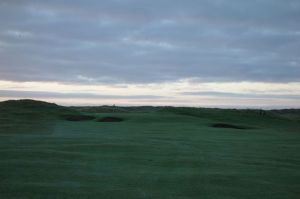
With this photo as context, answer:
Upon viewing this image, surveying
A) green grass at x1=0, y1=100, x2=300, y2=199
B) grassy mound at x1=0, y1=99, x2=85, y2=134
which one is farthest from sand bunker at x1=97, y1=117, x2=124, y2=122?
green grass at x1=0, y1=100, x2=300, y2=199

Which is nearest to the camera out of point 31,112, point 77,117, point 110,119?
point 110,119

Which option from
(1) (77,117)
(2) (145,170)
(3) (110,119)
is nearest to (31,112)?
(1) (77,117)

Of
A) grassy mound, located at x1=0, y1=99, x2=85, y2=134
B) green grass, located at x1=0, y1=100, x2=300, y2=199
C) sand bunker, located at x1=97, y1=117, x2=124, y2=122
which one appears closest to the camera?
green grass, located at x1=0, y1=100, x2=300, y2=199

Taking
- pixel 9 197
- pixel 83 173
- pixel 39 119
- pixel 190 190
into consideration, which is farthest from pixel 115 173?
pixel 39 119

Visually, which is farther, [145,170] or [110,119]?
[110,119]

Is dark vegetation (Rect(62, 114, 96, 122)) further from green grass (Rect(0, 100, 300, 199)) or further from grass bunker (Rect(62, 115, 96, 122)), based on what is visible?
green grass (Rect(0, 100, 300, 199))

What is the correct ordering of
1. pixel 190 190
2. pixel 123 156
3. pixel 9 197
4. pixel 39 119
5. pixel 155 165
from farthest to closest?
pixel 39 119 → pixel 123 156 → pixel 155 165 → pixel 190 190 → pixel 9 197

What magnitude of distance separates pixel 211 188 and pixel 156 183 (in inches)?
50.7

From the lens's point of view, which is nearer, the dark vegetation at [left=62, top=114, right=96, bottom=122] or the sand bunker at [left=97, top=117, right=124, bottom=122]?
the sand bunker at [left=97, top=117, right=124, bottom=122]

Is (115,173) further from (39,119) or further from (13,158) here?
(39,119)

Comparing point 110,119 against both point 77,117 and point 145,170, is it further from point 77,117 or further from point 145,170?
point 145,170

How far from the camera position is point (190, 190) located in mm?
8555

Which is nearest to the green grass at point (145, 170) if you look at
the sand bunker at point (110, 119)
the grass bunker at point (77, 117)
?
the sand bunker at point (110, 119)

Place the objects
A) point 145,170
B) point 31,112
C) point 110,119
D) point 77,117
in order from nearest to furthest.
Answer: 1. point 145,170
2. point 110,119
3. point 77,117
4. point 31,112
